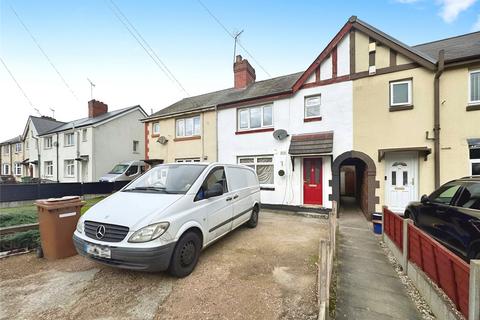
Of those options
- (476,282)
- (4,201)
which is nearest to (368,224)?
(476,282)

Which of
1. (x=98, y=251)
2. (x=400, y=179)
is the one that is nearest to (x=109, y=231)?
(x=98, y=251)

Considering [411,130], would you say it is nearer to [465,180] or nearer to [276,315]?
[465,180]

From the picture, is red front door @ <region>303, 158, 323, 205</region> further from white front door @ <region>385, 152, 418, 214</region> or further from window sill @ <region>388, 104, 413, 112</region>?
window sill @ <region>388, 104, 413, 112</region>

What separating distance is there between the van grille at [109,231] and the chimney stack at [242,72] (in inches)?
481

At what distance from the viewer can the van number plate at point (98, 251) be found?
3.33 metres

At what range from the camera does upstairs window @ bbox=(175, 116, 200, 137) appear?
522 inches

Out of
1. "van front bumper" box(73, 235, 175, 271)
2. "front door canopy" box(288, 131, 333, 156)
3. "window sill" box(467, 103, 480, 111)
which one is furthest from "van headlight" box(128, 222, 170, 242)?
"window sill" box(467, 103, 480, 111)

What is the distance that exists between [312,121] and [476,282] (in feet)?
26.8

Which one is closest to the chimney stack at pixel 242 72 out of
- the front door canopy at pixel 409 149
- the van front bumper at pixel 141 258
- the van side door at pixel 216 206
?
the front door canopy at pixel 409 149

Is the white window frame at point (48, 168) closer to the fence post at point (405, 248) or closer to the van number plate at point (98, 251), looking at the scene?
the van number plate at point (98, 251)

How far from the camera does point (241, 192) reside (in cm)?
598

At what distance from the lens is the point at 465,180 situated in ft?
13.6

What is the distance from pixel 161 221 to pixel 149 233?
→ 235mm

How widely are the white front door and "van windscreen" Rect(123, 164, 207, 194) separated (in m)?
7.43
